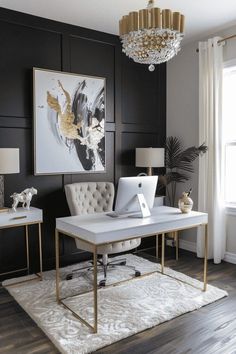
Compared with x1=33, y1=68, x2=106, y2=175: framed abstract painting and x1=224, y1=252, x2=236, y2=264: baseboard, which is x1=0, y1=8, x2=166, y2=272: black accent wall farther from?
x1=224, y1=252, x2=236, y2=264: baseboard

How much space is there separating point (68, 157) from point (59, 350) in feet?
7.53

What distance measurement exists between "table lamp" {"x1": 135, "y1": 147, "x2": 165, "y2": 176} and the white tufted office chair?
54cm

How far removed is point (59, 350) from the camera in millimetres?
2412

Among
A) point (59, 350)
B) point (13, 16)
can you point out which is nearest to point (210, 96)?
point (13, 16)

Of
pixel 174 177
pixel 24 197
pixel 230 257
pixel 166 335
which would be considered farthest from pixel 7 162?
pixel 230 257

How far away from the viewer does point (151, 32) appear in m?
2.48

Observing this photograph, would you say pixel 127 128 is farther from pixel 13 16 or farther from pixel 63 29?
pixel 13 16

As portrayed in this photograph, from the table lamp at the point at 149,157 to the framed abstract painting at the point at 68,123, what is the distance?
0.47 m

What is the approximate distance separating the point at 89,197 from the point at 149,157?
0.98 metres

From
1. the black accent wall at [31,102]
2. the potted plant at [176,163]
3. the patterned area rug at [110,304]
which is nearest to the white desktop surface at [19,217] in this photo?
the black accent wall at [31,102]

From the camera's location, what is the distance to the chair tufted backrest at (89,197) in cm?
388

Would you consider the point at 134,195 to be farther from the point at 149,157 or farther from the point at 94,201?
the point at 149,157

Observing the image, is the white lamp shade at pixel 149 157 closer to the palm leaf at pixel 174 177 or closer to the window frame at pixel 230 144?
the palm leaf at pixel 174 177

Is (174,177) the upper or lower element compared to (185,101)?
lower
